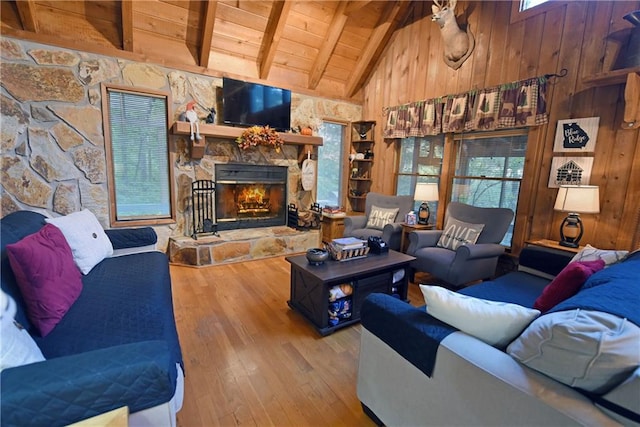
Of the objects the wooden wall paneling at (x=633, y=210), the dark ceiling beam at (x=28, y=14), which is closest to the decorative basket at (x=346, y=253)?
the wooden wall paneling at (x=633, y=210)

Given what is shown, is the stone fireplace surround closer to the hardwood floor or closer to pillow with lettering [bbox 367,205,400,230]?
the hardwood floor

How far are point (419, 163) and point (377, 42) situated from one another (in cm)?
195

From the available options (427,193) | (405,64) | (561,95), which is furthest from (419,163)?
(561,95)

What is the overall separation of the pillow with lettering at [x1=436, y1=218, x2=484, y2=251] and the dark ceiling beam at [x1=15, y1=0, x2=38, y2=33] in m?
4.67

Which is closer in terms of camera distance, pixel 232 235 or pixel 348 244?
pixel 348 244

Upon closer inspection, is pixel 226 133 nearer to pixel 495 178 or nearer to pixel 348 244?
pixel 348 244

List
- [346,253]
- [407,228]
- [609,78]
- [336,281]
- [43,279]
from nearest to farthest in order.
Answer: [43,279]
[336,281]
[609,78]
[346,253]
[407,228]

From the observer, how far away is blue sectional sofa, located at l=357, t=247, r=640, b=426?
2.53 ft

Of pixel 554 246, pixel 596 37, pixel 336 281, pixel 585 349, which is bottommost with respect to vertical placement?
pixel 336 281

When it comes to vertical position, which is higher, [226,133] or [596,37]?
[596,37]

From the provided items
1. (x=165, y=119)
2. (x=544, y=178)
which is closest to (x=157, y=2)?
(x=165, y=119)

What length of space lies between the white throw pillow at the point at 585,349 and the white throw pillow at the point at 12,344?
5.35 ft

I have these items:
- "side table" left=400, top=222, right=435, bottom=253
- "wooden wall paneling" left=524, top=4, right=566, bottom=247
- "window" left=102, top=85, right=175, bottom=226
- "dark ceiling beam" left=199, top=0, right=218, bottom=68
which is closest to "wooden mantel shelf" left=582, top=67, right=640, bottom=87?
"wooden wall paneling" left=524, top=4, right=566, bottom=247

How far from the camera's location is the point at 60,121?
121 inches
